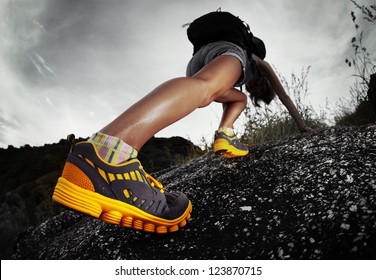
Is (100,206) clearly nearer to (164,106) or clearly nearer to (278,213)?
(164,106)

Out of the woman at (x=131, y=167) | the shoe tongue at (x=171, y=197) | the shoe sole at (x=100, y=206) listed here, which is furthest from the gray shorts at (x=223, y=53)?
the shoe sole at (x=100, y=206)

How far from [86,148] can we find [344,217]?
0.90 meters

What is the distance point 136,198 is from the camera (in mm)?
961

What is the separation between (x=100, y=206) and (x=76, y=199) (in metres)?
0.08

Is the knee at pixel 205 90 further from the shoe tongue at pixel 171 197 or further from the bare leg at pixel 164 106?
the shoe tongue at pixel 171 197

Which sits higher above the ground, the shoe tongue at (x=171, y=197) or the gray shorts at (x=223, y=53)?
the gray shorts at (x=223, y=53)

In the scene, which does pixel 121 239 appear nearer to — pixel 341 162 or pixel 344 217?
pixel 344 217

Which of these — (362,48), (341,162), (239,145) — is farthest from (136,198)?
(362,48)

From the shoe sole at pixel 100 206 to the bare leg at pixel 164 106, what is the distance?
21 cm

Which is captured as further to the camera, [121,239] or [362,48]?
[362,48]

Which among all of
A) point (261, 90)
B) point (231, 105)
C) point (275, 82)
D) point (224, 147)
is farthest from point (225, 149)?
point (261, 90)

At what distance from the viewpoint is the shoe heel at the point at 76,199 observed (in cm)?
87

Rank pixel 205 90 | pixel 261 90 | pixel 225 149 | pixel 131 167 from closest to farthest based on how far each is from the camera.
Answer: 1. pixel 131 167
2. pixel 205 90
3. pixel 225 149
4. pixel 261 90

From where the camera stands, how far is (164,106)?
3.30 feet
